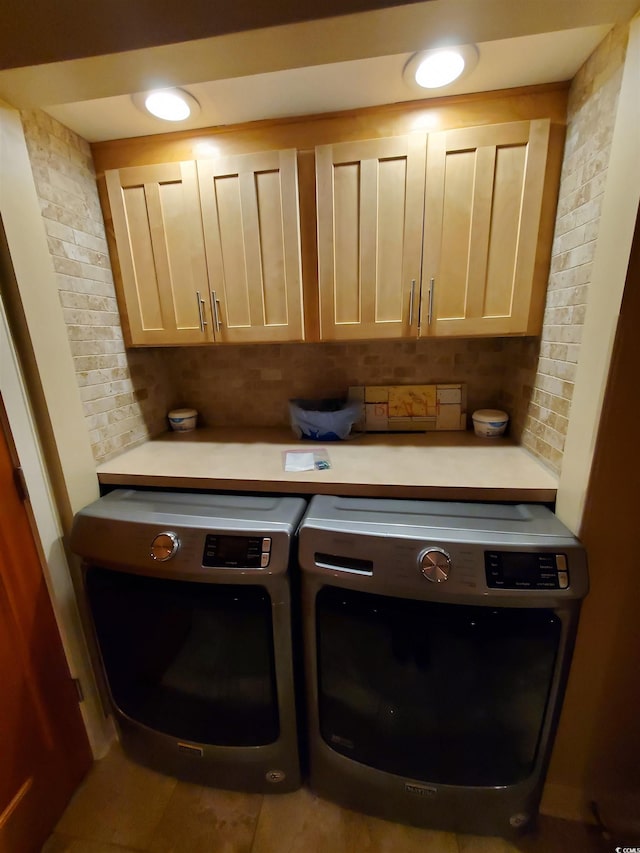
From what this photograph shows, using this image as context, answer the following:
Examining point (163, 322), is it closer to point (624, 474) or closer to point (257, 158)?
point (257, 158)

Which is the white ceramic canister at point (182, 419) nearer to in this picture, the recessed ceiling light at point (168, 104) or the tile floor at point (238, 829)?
the recessed ceiling light at point (168, 104)

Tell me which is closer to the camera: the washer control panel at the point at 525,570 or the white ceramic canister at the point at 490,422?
the washer control panel at the point at 525,570

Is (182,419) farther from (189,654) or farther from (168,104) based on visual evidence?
(168,104)

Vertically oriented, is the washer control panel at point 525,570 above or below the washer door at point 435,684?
above

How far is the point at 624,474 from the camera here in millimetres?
798

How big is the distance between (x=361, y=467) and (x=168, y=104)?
4.23 ft

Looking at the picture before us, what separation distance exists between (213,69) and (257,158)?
39cm

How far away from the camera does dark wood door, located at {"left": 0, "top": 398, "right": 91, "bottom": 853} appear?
0.94 meters

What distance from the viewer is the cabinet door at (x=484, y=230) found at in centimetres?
103

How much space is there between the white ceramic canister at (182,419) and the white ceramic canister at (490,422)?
51.3 inches

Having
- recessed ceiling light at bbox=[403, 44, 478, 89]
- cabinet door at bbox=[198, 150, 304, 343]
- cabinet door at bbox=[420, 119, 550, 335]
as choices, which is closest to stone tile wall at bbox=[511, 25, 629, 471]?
cabinet door at bbox=[420, 119, 550, 335]

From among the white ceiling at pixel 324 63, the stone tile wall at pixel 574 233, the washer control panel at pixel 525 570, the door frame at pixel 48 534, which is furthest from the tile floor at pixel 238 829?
the white ceiling at pixel 324 63

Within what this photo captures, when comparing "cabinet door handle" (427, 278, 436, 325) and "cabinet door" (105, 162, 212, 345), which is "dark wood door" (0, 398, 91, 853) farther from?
"cabinet door handle" (427, 278, 436, 325)

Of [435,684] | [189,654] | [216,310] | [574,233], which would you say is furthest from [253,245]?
[435,684]
